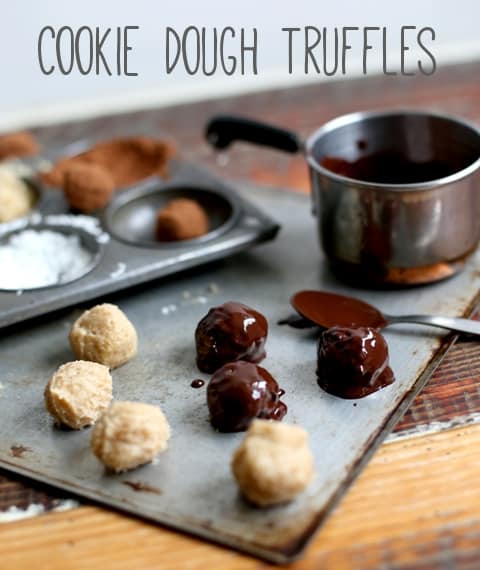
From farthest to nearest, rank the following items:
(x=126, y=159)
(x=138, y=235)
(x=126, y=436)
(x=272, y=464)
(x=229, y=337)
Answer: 1. (x=126, y=159)
2. (x=138, y=235)
3. (x=229, y=337)
4. (x=126, y=436)
5. (x=272, y=464)

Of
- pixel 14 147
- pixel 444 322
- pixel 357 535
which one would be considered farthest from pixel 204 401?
pixel 14 147

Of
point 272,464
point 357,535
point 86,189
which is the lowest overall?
point 357,535

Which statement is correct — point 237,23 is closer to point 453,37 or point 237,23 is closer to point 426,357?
point 453,37

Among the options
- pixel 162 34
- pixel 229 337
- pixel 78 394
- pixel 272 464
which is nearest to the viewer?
pixel 272 464

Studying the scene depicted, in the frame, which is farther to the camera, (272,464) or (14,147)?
(14,147)

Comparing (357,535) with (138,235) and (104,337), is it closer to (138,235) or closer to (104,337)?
(104,337)

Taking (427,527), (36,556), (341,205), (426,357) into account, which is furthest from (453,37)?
(36,556)

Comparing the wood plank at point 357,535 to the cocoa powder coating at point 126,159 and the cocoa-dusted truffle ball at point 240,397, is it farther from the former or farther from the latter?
the cocoa powder coating at point 126,159
